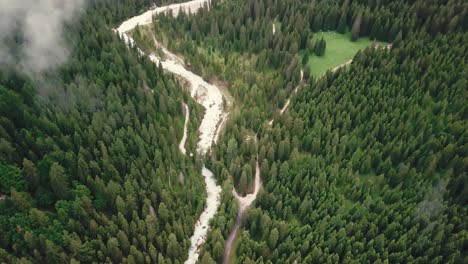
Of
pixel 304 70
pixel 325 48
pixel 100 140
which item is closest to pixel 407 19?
pixel 325 48

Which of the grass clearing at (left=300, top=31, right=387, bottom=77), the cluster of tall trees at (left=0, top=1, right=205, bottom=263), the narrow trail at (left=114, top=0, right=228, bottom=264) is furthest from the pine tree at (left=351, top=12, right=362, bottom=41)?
the cluster of tall trees at (left=0, top=1, right=205, bottom=263)

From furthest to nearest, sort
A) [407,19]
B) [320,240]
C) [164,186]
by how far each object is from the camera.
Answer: [407,19] → [164,186] → [320,240]

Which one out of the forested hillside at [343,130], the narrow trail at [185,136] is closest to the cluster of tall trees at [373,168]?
the forested hillside at [343,130]

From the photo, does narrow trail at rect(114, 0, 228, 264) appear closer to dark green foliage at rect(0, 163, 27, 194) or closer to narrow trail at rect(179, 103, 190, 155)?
narrow trail at rect(179, 103, 190, 155)

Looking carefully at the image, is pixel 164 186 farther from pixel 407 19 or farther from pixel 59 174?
pixel 407 19

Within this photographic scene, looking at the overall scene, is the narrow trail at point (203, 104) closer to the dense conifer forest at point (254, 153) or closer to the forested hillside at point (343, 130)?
the dense conifer forest at point (254, 153)

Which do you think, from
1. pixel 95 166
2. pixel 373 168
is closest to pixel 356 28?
pixel 373 168
